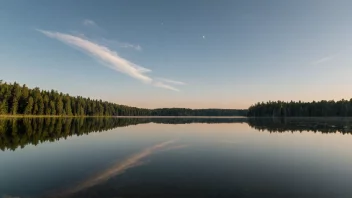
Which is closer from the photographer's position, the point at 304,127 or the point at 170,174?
the point at 170,174

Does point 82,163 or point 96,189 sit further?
point 82,163

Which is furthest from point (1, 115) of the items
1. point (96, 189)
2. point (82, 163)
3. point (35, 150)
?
point (96, 189)

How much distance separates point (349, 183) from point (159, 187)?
12937mm

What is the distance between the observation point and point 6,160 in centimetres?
2333

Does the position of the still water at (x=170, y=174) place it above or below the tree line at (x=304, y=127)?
below

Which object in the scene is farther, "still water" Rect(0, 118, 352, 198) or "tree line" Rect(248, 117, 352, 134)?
"tree line" Rect(248, 117, 352, 134)

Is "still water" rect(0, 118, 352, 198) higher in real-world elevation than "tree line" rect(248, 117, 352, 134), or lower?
lower

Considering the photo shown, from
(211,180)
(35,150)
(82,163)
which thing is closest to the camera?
(211,180)

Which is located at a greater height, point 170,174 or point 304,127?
point 304,127

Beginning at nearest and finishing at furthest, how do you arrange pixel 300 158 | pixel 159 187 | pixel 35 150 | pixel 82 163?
pixel 159 187 < pixel 82 163 < pixel 300 158 < pixel 35 150

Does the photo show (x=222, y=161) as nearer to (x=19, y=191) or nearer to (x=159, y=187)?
(x=159, y=187)

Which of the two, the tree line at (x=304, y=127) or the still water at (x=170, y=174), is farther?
the tree line at (x=304, y=127)

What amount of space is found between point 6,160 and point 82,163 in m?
6.90

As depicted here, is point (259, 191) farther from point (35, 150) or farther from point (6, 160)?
point (35, 150)
